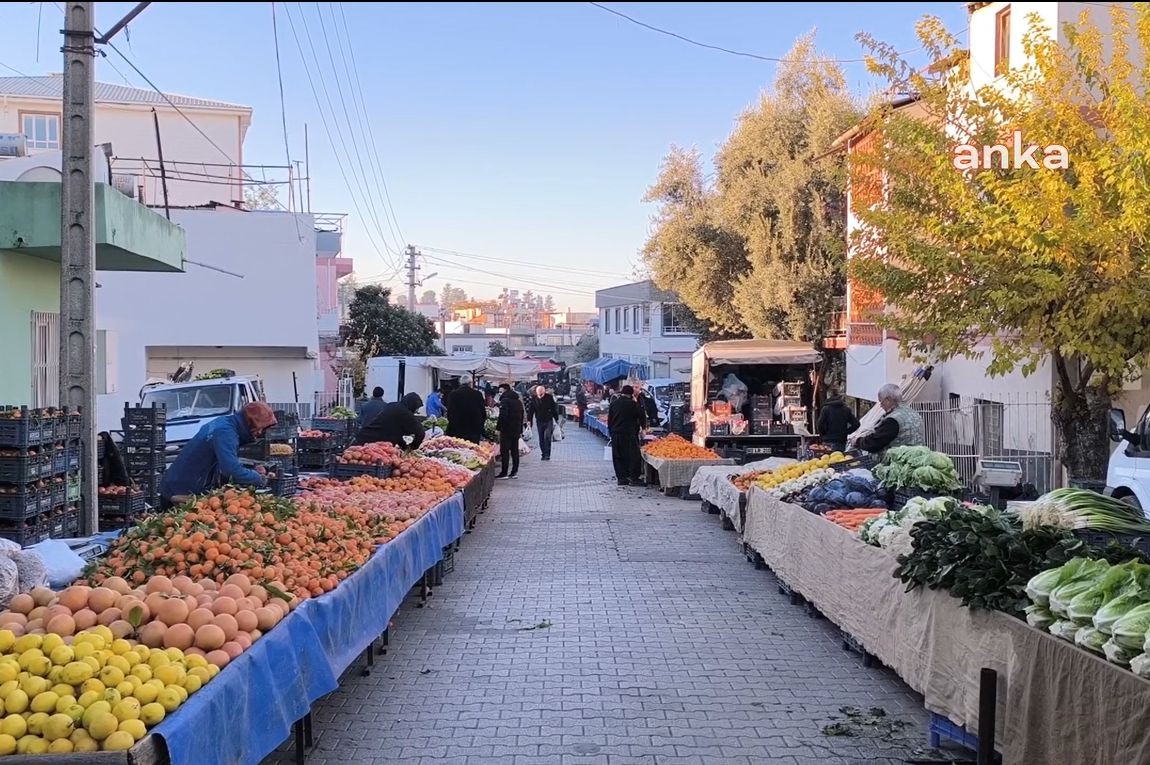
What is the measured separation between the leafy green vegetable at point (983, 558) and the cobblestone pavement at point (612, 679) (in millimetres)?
985

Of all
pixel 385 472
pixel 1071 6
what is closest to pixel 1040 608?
pixel 385 472

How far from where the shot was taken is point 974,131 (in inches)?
486

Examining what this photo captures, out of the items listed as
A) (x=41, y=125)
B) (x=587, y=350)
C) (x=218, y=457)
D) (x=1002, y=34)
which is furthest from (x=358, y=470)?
(x=587, y=350)

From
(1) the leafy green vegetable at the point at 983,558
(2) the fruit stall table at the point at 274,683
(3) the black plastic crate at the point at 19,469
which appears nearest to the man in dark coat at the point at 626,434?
(2) the fruit stall table at the point at 274,683

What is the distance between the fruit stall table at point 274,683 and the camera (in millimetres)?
3773

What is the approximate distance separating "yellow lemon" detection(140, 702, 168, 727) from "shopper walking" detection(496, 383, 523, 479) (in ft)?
57.6

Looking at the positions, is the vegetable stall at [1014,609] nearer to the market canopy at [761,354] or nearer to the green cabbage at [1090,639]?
the green cabbage at [1090,639]

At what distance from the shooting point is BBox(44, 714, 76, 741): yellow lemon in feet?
12.0

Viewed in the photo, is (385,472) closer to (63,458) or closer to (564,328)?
(63,458)

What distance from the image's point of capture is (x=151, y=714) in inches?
150

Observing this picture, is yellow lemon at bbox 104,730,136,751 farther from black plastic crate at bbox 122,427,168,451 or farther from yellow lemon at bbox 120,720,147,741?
black plastic crate at bbox 122,427,168,451

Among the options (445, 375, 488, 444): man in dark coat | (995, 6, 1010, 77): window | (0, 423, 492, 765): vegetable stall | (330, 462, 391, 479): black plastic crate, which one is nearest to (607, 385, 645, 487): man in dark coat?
(445, 375, 488, 444): man in dark coat

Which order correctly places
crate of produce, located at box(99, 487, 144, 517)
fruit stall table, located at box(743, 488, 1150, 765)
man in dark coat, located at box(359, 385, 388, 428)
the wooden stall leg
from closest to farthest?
fruit stall table, located at box(743, 488, 1150, 765) < the wooden stall leg < crate of produce, located at box(99, 487, 144, 517) < man in dark coat, located at box(359, 385, 388, 428)

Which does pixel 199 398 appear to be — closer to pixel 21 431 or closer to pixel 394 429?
pixel 394 429
